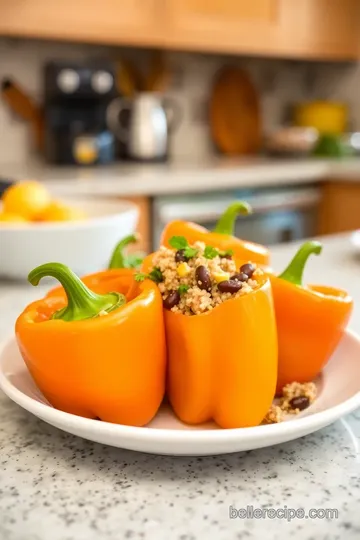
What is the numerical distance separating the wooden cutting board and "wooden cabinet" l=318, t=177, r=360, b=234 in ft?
1.94

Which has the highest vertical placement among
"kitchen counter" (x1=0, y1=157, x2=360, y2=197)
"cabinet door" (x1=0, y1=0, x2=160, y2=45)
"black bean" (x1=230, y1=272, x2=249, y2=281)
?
"cabinet door" (x1=0, y1=0, x2=160, y2=45)

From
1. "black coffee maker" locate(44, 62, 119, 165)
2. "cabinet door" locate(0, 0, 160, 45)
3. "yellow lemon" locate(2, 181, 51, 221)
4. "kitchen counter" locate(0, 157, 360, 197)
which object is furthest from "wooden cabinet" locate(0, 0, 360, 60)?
"yellow lemon" locate(2, 181, 51, 221)

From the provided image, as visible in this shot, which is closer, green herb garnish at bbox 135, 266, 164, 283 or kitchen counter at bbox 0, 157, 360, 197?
green herb garnish at bbox 135, 266, 164, 283

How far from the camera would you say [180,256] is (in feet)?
1.74

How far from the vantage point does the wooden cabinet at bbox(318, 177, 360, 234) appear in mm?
2645

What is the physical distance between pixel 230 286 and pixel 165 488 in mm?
149

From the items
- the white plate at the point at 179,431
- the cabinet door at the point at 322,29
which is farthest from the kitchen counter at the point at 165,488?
the cabinet door at the point at 322,29

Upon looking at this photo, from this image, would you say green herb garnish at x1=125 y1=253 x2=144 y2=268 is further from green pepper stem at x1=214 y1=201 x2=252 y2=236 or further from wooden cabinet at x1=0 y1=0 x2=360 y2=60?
wooden cabinet at x1=0 y1=0 x2=360 y2=60

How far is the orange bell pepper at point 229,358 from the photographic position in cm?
50

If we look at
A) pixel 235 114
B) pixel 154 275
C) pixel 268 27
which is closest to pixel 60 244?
pixel 154 275

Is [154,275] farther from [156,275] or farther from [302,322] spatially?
[302,322]

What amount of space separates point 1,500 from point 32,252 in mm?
553

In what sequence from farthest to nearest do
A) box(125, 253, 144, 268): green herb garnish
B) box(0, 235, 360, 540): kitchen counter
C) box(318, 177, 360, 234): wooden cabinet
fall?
box(318, 177, 360, 234): wooden cabinet, box(125, 253, 144, 268): green herb garnish, box(0, 235, 360, 540): kitchen counter

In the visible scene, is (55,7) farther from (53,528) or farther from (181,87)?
(53,528)
